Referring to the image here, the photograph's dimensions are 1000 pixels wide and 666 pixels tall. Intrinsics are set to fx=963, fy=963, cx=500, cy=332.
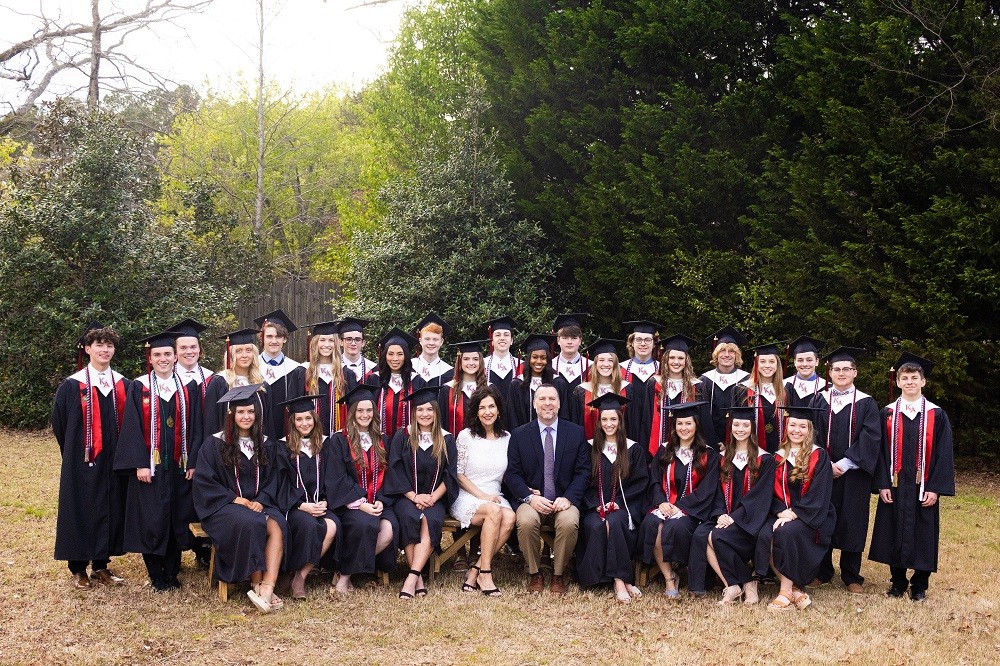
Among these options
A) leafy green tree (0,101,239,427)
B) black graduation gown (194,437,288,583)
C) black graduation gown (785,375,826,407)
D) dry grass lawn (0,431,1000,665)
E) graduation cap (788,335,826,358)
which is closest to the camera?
dry grass lawn (0,431,1000,665)

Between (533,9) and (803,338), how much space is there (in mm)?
6954

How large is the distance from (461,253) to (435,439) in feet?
Result: 18.2

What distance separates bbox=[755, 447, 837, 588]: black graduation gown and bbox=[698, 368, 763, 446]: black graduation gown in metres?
0.96

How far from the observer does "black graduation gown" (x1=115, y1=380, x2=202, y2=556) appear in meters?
6.39

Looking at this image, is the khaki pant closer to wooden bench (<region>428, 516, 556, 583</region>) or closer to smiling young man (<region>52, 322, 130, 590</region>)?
wooden bench (<region>428, 516, 556, 583</region>)

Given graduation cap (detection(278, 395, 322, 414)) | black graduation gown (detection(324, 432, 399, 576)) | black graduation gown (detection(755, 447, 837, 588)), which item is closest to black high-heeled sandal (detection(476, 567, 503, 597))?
black graduation gown (detection(324, 432, 399, 576))

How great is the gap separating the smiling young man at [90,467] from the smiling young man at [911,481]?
5.16m

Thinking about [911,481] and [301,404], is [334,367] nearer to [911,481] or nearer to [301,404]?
[301,404]

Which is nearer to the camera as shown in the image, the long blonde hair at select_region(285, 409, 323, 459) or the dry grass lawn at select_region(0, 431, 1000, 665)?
the dry grass lawn at select_region(0, 431, 1000, 665)

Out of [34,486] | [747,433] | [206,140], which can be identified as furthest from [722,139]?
[206,140]

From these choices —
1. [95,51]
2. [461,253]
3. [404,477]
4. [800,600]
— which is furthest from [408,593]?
[95,51]

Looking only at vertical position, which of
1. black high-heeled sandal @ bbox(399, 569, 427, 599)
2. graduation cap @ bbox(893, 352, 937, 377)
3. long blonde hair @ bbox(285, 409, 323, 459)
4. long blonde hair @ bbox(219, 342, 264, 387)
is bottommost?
black high-heeled sandal @ bbox(399, 569, 427, 599)

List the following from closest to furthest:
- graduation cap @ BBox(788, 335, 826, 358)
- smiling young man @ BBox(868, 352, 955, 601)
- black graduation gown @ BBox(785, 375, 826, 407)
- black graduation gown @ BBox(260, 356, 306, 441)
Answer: smiling young man @ BBox(868, 352, 955, 601)
black graduation gown @ BBox(785, 375, 826, 407)
graduation cap @ BBox(788, 335, 826, 358)
black graduation gown @ BBox(260, 356, 306, 441)

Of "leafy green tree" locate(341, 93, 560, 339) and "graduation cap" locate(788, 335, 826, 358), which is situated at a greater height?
"leafy green tree" locate(341, 93, 560, 339)
